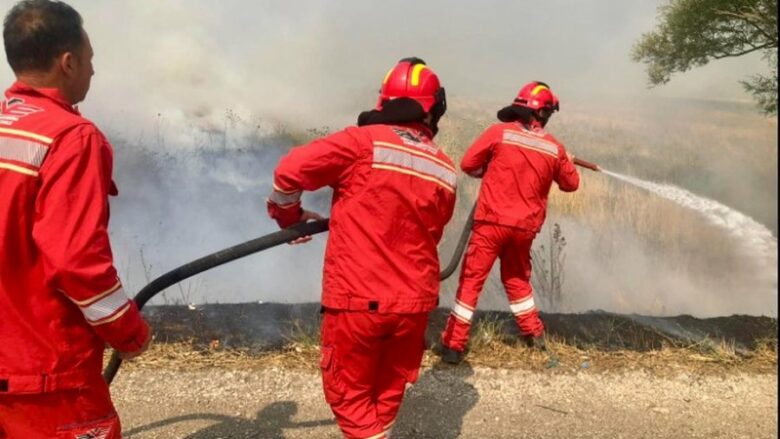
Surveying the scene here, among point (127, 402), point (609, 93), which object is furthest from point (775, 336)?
point (609, 93)

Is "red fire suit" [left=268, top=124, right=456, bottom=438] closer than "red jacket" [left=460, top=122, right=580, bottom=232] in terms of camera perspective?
Yes

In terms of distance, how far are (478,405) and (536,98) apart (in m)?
2.26

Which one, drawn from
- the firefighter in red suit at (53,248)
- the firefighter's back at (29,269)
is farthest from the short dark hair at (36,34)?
the firefighter's back at (29,269)

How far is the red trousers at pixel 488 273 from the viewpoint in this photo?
4.48 meters

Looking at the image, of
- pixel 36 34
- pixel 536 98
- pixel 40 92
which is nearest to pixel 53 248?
pixel 40 92

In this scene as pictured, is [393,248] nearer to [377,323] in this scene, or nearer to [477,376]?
[377,323]

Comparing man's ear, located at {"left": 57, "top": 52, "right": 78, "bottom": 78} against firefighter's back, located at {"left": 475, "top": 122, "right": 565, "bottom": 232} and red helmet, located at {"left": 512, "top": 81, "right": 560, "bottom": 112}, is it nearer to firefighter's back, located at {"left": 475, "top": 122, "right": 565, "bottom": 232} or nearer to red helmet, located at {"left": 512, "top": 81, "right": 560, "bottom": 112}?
firefighter's back, located at {"left": 475, "top": 122, "right": 565, "bottom": 232}

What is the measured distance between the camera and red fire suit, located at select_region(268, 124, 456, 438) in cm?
Result: 258

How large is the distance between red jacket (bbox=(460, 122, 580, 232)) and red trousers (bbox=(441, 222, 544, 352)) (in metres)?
0.09

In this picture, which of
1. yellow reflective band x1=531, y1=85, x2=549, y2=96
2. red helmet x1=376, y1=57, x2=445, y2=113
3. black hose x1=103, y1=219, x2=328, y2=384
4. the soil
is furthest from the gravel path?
yellow reflective band x1=531, y1=85, x2=549, y2=96

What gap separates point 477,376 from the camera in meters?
4.31

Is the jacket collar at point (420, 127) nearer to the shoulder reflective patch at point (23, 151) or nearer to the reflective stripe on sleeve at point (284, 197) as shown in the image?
the reflective stripe on sleeve at point (284, 197)

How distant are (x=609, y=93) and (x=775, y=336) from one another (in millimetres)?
17725

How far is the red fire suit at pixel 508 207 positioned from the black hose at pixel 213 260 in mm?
2011
